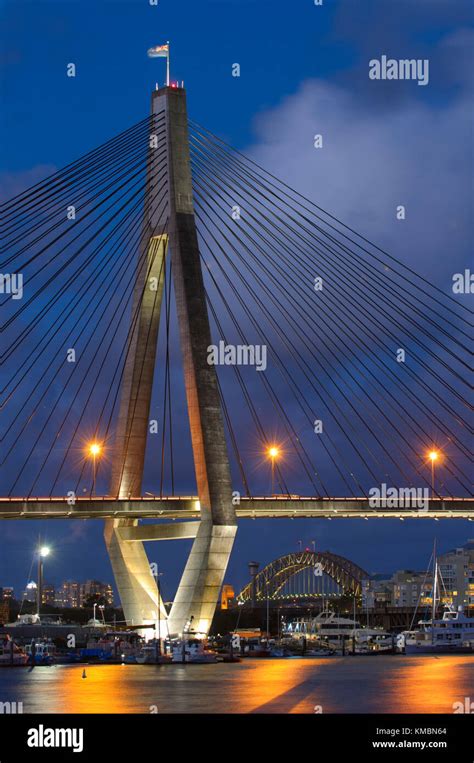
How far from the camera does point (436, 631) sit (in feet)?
334

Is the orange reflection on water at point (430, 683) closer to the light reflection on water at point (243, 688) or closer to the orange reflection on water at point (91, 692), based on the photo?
the light reflection on water at point (243, 688)

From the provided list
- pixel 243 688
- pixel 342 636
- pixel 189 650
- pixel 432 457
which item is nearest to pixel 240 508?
pixel 189 650

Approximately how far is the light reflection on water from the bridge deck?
9.20m

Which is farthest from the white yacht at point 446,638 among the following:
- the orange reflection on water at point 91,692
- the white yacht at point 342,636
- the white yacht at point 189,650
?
the orange reflection on water at point 91,692

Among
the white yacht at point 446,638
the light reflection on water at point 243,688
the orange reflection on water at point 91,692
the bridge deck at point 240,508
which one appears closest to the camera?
the orange reflection on water at point 91,692

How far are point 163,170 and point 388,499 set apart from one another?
26.6m

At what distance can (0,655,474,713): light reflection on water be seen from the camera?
49062mm

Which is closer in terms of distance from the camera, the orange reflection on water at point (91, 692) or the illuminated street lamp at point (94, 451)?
the orange reflection on water at point (91, 692)

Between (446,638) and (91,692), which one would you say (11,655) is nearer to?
(91,692)

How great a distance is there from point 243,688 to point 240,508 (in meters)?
23.2

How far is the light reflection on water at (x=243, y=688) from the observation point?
49.1 m

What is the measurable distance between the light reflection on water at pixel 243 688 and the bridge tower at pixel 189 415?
15.5 ft
